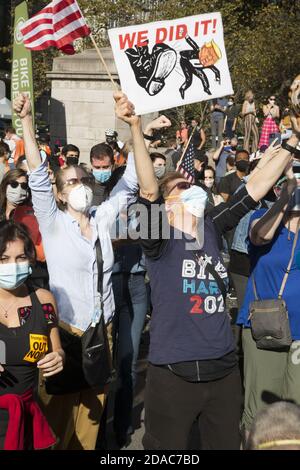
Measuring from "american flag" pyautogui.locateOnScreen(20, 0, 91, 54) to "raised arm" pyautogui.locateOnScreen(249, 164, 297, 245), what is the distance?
7.31 ft

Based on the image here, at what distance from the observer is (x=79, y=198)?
426 cm

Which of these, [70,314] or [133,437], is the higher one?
[70,314]

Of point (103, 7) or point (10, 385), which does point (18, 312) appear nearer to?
point (10, 385)

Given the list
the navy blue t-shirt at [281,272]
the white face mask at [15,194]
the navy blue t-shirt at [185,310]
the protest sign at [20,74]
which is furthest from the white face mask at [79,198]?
the protest sign at [20,74]

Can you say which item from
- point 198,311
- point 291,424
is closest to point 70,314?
point 198,311

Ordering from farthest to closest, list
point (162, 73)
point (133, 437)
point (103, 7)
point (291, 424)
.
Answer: point (103, 7) → point (133, 437) → point (162, 73) → point (291, 424)

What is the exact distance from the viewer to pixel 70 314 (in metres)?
4.19

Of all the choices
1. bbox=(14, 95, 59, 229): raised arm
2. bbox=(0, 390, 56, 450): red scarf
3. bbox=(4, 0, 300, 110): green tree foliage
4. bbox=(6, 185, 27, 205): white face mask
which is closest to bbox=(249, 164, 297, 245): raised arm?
bbox=(14, 95, 59, 229): raised arm

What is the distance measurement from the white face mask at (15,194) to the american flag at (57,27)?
1.20m

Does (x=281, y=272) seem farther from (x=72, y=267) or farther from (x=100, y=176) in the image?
(x=100, y=176)

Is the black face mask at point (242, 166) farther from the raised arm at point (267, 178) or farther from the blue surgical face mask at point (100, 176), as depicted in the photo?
the raised arm at point (267, 178)

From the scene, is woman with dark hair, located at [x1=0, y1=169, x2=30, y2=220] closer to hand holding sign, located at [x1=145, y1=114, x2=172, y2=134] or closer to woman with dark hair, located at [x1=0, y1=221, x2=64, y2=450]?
hand holding sign, located at [x1=145, y1=114, x2=172, y2=134]

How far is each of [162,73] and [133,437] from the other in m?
2.66

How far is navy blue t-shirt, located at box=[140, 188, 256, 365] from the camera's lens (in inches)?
141
